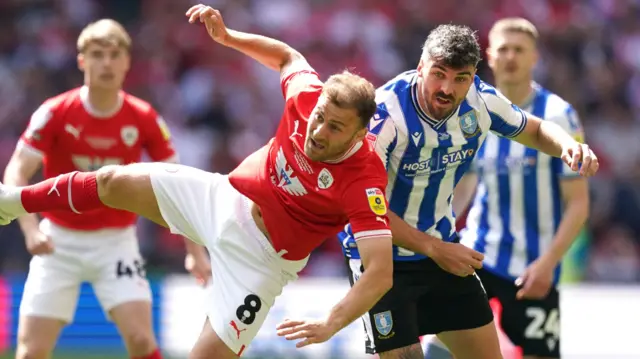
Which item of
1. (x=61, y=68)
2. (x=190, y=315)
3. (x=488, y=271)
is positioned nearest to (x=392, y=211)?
(x=488, y=271)

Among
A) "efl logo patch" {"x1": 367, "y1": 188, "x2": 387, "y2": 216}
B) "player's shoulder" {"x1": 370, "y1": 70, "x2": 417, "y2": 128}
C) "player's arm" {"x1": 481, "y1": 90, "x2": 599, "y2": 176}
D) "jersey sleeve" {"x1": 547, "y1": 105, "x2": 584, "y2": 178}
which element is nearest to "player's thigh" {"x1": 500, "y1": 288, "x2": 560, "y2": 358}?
"jersey sleeve" {"x1": 547, "y1": 105, "x2": 584, "y2": 178}

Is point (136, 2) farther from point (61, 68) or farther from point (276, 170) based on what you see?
point (276, 170)

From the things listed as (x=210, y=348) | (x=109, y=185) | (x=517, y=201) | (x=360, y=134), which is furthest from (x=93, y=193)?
(x=517, y=201)

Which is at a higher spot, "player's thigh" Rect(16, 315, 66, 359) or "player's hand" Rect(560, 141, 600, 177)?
"player's hand" Rect(560, 141, 600, 177)

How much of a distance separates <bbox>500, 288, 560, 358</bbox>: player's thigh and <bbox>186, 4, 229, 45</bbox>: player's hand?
254 cm

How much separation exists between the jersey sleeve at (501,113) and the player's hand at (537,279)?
115cm

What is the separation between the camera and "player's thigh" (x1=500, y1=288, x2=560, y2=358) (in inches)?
262

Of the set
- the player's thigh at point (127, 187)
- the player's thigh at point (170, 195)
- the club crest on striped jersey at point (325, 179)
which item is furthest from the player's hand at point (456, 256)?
the player's thigh at point (127, 187)

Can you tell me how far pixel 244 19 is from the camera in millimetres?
14547

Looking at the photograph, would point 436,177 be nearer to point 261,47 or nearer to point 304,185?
point 304,185

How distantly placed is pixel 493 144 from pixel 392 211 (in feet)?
5.39

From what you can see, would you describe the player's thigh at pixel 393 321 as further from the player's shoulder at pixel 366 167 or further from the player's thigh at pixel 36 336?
the player's thigh at pixel 36 336

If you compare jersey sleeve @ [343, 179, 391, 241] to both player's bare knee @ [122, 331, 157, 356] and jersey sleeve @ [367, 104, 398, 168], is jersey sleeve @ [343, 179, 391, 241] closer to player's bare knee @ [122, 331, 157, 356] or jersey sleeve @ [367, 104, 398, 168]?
jersey sleeve @ [367, 104, 398, 168]

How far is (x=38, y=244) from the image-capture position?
6.40m
